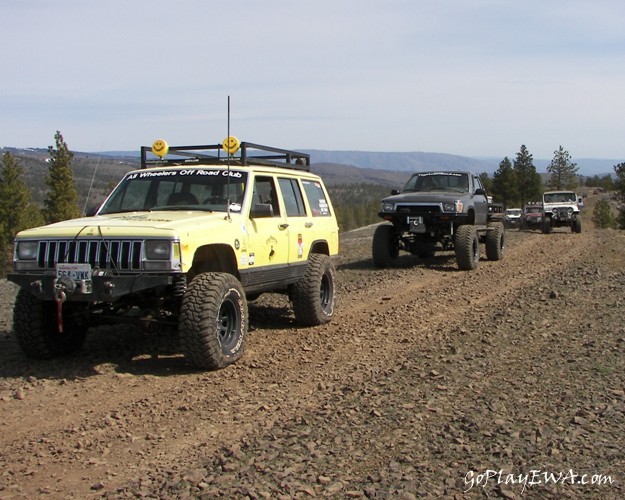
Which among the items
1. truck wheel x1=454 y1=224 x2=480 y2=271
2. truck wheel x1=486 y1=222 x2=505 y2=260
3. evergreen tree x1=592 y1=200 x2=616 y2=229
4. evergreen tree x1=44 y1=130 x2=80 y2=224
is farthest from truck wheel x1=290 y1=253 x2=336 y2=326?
evergreen tree x1=592 y1=200 x2=616 y2=229

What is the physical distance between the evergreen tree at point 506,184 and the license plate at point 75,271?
6720 cm

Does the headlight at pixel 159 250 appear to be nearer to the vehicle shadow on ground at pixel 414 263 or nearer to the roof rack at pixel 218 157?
the roof rack at pixel 218 157

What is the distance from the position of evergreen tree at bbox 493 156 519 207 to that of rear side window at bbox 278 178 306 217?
64146 millimetres

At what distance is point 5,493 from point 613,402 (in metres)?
4.06

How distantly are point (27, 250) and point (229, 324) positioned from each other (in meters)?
1.90

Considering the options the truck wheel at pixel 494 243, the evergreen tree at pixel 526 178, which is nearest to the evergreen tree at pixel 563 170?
the evergreen tree at pixel 526 178

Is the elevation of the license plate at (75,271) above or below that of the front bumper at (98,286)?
above

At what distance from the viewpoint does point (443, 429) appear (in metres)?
4.56

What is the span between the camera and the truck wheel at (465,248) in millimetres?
13680

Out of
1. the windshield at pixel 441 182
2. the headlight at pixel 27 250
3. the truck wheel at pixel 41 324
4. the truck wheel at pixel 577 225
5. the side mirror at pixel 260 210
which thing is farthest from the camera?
the truck wheel at pixel 577 225

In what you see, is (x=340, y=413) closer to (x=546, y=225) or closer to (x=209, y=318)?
(x=209, y=318)

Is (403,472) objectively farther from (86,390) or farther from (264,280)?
(264,280)

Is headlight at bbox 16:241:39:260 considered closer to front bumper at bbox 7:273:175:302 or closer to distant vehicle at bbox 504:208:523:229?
front bumper at bbox 7:273:175:302

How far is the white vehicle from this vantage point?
27.5 m
